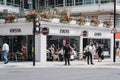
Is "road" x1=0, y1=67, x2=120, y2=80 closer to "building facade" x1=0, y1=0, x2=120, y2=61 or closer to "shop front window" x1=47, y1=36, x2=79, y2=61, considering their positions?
"building facade" x1=0, y1=0, x2=120, y2=61

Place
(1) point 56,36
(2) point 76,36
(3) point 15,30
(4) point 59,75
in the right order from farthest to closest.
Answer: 1. (2) point 76,36
2. (1) point 56,36
3. (3) point 15,30
4. (4) point 59,75

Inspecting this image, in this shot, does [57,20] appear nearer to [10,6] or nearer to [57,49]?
[57,49]

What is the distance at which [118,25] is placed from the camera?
159ft

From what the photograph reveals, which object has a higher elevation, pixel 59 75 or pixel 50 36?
pixel 50 36

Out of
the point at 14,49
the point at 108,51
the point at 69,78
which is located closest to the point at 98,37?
the point at 108,51

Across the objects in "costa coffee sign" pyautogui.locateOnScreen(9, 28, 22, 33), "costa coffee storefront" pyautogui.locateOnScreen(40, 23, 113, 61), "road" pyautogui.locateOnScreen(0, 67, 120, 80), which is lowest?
"road" pyautogui.locateOnScreen(0, 67, 120, 80)

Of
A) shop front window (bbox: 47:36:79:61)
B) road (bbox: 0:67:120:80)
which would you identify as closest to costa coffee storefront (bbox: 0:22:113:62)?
shop front window (bbox: 47:36:79:61)

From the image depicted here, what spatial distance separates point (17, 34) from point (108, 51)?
12612 mm

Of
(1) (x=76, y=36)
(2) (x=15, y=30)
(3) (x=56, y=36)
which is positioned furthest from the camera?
(1) (x=76, y=36)

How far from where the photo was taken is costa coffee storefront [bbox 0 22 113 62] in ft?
108

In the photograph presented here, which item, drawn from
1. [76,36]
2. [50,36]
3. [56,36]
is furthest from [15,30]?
[76,36]

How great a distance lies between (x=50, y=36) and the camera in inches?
1375

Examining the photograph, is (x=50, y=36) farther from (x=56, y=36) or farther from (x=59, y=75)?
(x=59, y=75)

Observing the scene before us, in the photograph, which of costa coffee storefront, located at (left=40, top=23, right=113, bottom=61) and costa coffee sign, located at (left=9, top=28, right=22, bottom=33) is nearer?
costa coffee sign, located at (left=9, top=28, right=22, bottom=33)
